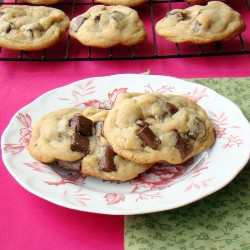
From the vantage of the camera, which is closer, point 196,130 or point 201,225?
point 201,225

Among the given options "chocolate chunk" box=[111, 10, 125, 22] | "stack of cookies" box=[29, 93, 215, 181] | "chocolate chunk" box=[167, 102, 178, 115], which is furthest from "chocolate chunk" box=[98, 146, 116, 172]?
"chocolate chunk" box=[111, 10, 125, 22]

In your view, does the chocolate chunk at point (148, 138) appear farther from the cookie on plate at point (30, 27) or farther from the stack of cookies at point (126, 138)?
the cookie on plate at point (30, 27)

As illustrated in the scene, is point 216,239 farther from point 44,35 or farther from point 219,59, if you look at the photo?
point 44,35

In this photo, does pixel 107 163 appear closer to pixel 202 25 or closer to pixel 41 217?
pixel 41 217

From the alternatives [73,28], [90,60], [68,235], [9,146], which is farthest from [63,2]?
[68,235]

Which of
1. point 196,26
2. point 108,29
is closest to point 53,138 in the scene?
point 108,29

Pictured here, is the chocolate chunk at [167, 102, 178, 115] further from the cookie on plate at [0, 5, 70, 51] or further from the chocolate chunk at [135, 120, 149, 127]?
the cookie on plate at [0, 5, 70, 51]
